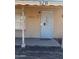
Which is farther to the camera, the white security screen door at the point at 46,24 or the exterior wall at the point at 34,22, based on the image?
the exterior wall at the point at 34,22

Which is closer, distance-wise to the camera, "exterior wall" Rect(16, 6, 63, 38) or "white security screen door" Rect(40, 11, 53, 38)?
"white security screen door" Rect(40, 11, 53, 38)

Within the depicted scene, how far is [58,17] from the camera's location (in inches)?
807

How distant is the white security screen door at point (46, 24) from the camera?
20.2 meters

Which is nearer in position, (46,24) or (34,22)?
(34,22)

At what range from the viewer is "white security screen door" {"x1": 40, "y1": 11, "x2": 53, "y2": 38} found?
2022 cm

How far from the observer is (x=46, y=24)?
20.6 m

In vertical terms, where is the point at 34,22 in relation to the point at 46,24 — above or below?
above
